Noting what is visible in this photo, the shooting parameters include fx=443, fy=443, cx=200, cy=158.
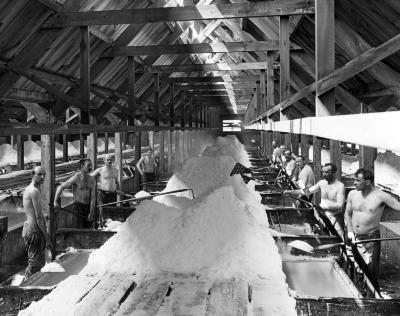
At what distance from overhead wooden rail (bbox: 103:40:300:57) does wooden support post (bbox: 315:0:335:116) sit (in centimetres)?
608

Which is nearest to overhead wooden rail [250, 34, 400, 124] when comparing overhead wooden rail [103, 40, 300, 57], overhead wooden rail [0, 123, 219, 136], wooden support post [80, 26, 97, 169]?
overhead wooden rail [0, 123, 219, 136]

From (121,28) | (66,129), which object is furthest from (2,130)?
(121,28)

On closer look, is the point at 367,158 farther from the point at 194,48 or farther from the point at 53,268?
the point at 53,268

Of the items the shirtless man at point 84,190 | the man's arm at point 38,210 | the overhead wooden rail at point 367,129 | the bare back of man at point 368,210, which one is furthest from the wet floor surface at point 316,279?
the shirtless man at point 84,190

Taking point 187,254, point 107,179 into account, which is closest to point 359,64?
point 187,254

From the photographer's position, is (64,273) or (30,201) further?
(30,201)

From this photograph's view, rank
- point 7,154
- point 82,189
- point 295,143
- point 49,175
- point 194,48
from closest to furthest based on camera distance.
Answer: point 49,175, point 82,189, point 194,48, point 295,143, point 7,154

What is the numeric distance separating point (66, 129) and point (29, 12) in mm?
2089

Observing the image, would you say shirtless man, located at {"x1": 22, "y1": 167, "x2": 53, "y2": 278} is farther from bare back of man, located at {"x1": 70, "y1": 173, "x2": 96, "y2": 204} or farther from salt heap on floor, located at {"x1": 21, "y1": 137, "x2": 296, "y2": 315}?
salt heap on floor, located at {"x1": 21, "y1": 137, "x2": 296, "y2": 315}

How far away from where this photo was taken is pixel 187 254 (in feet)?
11.9

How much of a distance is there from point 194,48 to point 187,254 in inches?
318

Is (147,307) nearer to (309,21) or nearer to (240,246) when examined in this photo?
(240,246)

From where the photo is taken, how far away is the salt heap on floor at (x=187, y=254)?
283 cm

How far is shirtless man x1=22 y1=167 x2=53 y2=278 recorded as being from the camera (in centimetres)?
653
